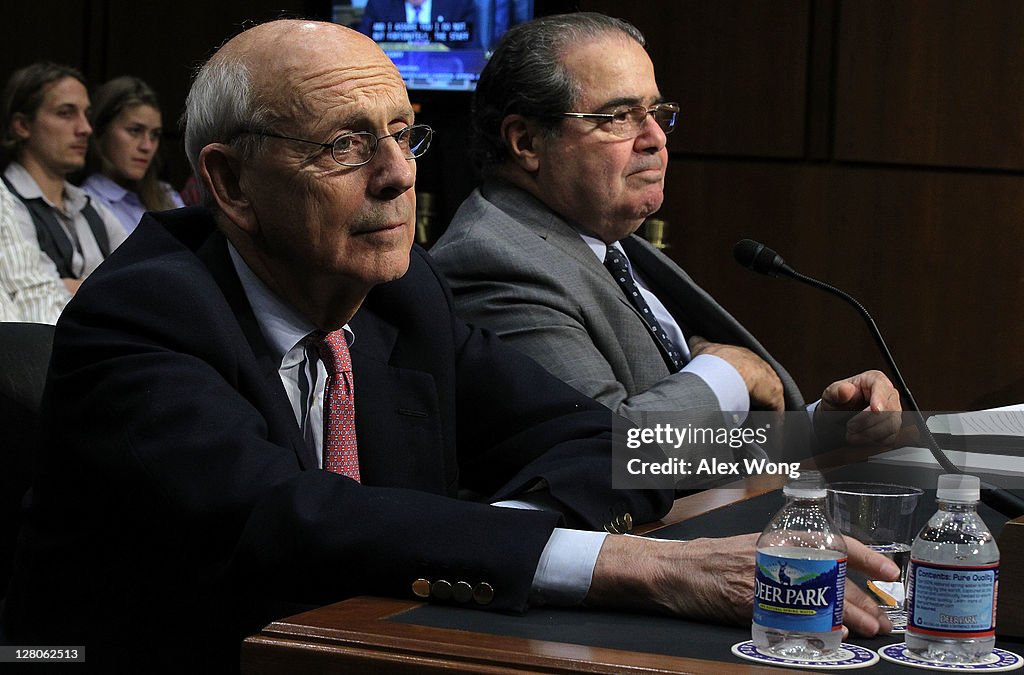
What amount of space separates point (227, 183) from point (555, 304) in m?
0.72

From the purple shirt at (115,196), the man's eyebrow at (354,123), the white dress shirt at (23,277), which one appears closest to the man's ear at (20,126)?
the purple shirt at (115,196)

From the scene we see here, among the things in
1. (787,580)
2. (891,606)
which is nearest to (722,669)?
(787,580)

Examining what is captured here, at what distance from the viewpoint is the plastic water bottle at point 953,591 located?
916mm

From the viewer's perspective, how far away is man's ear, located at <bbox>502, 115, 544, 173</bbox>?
235cm

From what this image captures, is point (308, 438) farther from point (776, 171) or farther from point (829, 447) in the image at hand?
point (776, 171)

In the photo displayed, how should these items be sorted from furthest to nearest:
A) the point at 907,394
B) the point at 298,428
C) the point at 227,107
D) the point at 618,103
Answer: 1. the point at 618,103
2. the point at 907,394
3. the point at 227,107
4. the point at 298,428

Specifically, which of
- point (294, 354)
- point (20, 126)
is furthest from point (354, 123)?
point (20, 126)

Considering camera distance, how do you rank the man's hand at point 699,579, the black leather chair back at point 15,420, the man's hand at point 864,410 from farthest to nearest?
the man's hand at point 864,410 < the black leather chair back at point 15,420 < the man's hand at point 699,579

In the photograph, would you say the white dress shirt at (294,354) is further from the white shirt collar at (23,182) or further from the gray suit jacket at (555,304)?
the white shirt collar at (23,182)

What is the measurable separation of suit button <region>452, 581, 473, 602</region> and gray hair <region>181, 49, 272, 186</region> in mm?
639

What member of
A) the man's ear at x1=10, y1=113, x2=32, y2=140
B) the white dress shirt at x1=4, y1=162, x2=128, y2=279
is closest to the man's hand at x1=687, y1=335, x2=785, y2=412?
the white dress shirt at x1=4, y1=162, x2=128, y2=279

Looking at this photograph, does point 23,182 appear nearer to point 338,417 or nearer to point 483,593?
point 338,417

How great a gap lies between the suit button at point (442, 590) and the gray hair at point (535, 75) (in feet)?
4.51

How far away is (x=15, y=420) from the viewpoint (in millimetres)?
1627
